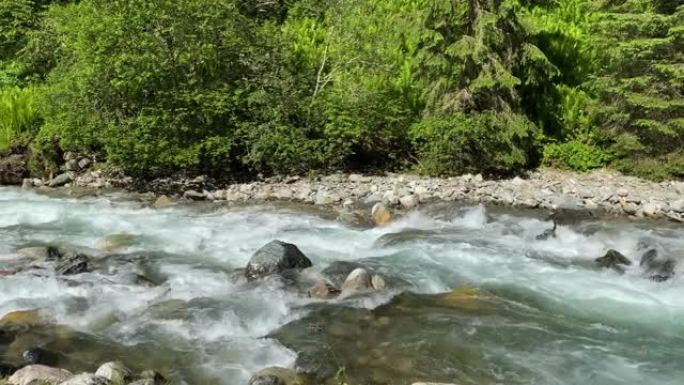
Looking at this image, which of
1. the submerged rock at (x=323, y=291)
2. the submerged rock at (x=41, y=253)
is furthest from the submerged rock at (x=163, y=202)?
the submerged rock at (x=323, y=291)

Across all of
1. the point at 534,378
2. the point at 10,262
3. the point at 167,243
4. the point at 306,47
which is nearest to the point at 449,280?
the point at 534,378

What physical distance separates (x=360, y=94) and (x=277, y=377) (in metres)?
9.24

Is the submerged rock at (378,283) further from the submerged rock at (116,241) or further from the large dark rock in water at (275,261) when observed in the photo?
the submerged rock at (116,241)

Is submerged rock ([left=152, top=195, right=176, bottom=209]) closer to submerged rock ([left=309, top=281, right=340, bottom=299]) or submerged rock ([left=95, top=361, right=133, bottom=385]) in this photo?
submerged rock ([left=309, top=281, right=340, bottom=299])

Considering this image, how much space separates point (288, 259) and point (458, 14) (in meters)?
7.59

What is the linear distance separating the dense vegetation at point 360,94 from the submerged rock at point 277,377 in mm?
8010

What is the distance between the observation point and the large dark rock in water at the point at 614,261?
10.3 m

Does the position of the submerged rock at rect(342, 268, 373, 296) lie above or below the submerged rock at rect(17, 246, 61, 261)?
above

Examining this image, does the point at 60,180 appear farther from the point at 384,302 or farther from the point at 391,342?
the point at 391,342

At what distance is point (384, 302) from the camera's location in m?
8.85

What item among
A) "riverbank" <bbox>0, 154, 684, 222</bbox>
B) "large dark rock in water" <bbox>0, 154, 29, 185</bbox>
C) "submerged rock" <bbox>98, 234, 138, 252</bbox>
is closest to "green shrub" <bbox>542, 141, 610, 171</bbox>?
"riverbank" <bbox>0, 154, 684, 222</bbox>

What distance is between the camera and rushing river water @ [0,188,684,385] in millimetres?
7312

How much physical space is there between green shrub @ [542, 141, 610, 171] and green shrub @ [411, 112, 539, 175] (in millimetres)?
601

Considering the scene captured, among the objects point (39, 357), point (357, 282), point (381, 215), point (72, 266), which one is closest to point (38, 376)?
point (39, 357)
